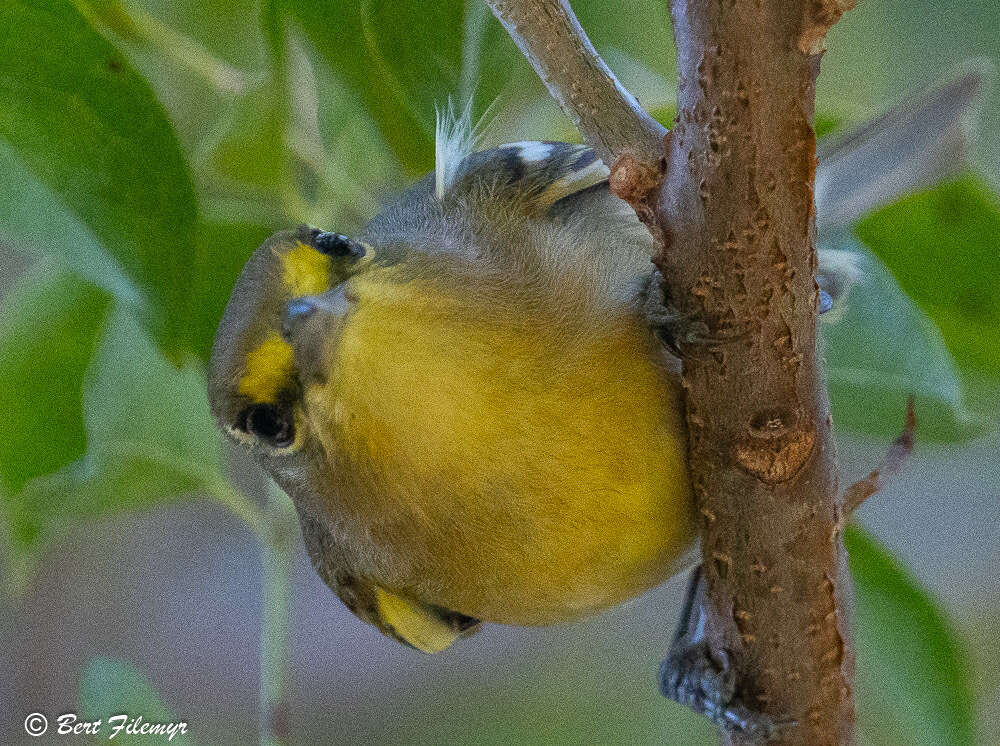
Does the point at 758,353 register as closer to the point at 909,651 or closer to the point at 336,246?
the point at 336,246

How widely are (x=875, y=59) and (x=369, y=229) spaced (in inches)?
32.3

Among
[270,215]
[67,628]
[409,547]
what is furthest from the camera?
[67,628]

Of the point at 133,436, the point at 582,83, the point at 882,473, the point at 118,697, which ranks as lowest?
the point at 118,697

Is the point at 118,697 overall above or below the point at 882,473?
below

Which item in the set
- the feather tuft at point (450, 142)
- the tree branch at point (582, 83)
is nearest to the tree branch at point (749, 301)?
the tree branch at point (582, 83)

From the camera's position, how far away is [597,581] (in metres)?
0.74

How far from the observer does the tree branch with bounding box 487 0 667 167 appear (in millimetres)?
579

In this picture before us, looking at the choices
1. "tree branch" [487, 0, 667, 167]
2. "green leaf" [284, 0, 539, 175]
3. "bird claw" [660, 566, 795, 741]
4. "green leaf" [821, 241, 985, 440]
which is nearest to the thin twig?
"green leaf" [821, 241, 985, 440]

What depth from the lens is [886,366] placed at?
0.91 metres

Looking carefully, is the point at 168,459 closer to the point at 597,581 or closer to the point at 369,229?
the point at 369,229

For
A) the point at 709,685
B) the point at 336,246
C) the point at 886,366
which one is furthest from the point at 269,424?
the point at 886,366

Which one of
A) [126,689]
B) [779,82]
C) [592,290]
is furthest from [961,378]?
[126,689]

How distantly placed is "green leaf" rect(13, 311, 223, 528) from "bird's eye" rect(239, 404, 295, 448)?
23cm

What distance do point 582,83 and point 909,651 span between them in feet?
1.95
